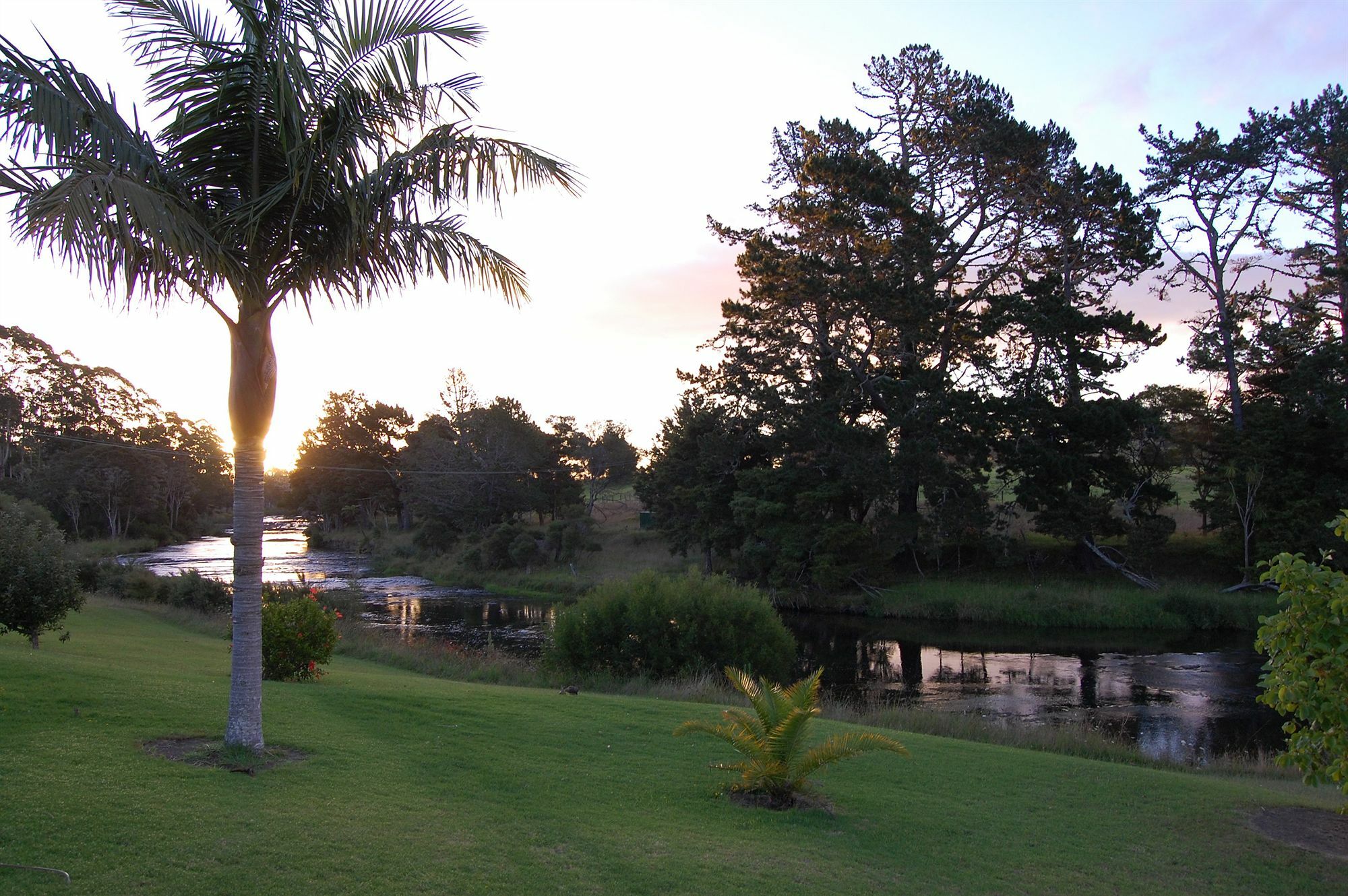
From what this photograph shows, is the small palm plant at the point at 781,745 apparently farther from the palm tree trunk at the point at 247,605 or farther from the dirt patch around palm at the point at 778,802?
the palm tree trunk at the point at 247,605

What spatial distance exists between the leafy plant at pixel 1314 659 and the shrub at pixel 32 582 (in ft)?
51.7

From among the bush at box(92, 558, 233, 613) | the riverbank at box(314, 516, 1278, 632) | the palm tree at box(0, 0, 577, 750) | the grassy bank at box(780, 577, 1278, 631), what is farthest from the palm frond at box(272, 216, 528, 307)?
the grassy bank at box(780, 577, 1278, 631)

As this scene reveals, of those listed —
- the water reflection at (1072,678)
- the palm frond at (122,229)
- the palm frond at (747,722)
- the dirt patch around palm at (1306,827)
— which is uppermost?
the palm frond at (122,229)

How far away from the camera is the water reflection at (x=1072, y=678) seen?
66.1ft

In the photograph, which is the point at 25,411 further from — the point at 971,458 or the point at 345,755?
the point at 345,755

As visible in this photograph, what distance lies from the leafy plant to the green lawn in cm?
119

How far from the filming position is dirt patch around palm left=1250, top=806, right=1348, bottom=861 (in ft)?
28.4

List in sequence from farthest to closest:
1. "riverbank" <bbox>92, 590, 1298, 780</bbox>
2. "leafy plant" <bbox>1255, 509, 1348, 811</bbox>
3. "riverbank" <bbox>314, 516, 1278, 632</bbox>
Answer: "riverbank" <bbox>314, 516, 1278, 632</bbox>, "riverbank" <bbox>92, 590, 1298, 780</bbox>, "leafy plant" <bbox>1255, 509, 1348, 811</bbox>

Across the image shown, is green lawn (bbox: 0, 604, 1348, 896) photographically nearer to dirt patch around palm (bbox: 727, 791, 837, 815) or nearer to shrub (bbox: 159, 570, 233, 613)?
dirt patch around palm (bbox: 727, 791, 837, 815)

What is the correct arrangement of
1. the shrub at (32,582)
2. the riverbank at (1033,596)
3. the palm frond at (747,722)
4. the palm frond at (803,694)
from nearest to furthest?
the palm frond at (803,694)
the palm frond at (747,722)
the shrub at (32,582)
the riverbank at (1033,596)

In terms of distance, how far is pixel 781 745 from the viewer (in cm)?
863

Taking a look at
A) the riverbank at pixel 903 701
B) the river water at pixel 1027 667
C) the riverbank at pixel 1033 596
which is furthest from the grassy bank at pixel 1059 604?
the riverbank at pixel 903 701

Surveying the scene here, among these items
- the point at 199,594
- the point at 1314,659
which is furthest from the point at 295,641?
the point at 199,594

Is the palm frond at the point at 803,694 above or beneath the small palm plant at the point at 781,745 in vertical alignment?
above
